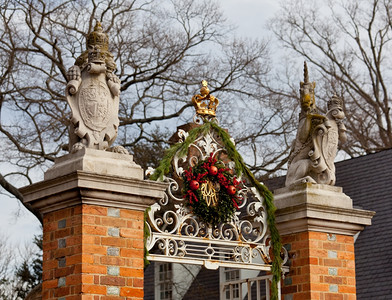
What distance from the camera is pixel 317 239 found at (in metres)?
9.62

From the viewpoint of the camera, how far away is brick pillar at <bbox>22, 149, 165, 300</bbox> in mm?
7887

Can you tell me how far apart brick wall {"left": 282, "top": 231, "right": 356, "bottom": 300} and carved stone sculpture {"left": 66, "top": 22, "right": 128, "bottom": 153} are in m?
2.35

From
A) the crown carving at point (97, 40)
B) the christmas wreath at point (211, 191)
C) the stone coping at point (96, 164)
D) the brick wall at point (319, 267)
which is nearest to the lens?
the stone coping at point (96, 164)

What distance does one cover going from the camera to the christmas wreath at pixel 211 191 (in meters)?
9.02

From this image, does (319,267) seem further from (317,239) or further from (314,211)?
(314,211)

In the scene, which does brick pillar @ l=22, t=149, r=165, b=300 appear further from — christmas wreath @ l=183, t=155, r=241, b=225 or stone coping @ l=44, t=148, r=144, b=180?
christmas wreath @ l=183, t=155, r=241, b=225

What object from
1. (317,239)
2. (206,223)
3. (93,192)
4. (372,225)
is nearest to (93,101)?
(93,192)

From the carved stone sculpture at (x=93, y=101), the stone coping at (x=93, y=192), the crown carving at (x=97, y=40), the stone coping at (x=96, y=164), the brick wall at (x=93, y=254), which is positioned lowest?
the brick wall at (x=93, y=254)

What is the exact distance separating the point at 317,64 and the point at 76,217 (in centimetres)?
2190

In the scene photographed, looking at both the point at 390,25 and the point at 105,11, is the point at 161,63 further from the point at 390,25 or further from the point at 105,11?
the point at 390,25

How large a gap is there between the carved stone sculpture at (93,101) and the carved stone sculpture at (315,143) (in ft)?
7.48

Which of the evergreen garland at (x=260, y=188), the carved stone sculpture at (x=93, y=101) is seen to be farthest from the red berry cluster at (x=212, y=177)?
the carved stone sculpture at (x=93, y=101)

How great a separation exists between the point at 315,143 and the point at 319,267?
1.28m

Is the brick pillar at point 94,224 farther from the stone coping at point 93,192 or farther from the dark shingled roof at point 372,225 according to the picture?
the dark shingled roof at point 372,225
